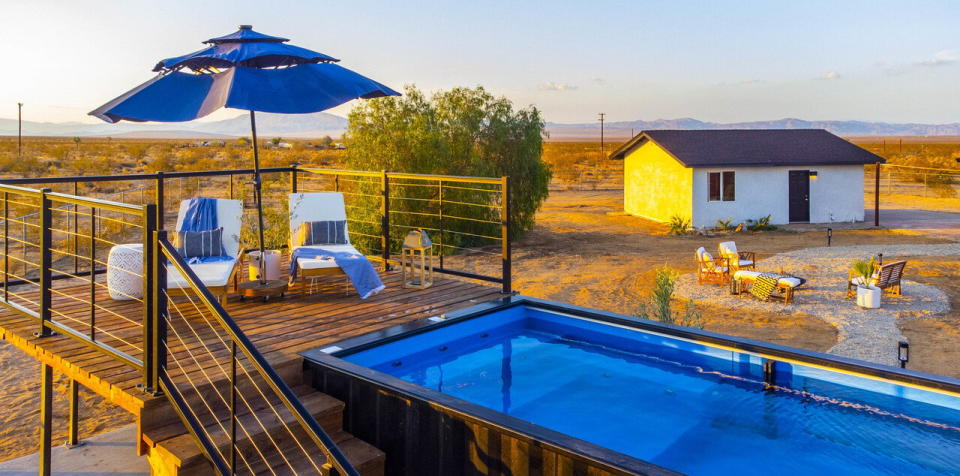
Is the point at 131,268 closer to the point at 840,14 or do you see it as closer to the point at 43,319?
the point at 43,319

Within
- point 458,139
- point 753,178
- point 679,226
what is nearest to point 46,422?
point 458,139

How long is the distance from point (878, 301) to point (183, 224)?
10.9 metres

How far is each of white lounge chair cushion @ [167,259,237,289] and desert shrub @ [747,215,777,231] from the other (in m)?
19.0

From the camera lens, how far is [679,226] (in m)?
21.3

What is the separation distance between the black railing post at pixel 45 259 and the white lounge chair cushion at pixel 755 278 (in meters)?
11.1

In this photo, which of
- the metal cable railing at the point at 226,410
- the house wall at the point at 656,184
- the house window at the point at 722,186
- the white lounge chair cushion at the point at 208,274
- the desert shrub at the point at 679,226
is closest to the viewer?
the metal cable railing at the point at 226,410

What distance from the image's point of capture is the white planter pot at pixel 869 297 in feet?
37.5

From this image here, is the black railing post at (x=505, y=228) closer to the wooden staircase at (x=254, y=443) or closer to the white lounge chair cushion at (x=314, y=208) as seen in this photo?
the white lounge chair cushion at (x=314, y=208)

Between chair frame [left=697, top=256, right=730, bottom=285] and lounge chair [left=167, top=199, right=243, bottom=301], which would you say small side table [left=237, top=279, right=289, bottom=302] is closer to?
lounge chair [left=167, top=199, right=243, bottom=301]

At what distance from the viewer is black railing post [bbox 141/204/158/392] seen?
147 inches

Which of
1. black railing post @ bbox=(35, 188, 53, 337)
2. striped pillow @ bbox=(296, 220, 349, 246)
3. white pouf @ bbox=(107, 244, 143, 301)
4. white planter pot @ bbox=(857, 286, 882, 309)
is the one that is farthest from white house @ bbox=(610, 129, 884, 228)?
black railing post @ bbox=(35, 188, 53, 337)

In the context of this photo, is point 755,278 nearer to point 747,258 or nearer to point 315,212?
point 747,258

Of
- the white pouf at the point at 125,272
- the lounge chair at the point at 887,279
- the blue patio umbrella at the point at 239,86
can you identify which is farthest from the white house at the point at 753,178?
the white pouf at the point at 125,272

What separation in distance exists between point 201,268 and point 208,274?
199 mm
